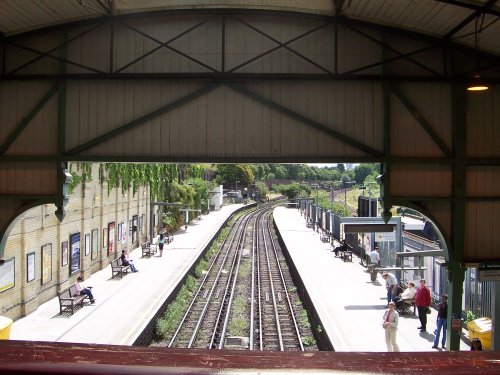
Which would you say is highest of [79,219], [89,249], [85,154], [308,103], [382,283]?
[308,103]

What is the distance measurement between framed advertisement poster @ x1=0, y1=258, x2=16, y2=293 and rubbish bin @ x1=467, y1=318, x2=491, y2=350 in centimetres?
1146

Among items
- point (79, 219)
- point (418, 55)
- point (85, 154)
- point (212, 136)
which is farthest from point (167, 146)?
point (79, 219)

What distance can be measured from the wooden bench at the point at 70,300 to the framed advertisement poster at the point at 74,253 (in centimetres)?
282

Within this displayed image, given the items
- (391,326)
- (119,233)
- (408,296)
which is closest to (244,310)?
(408,296)

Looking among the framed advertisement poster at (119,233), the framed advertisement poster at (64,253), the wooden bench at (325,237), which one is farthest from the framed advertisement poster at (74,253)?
the wooden bench at (325,237)

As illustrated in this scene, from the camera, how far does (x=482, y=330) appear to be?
10.3 meters

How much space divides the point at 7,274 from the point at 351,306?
9854 mm

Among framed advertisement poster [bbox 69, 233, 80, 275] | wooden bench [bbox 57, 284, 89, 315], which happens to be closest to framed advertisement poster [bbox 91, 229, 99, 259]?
framed advertisement poster [bbox 69, 233, 80, 275]

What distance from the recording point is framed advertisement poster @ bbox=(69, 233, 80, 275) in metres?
16.9

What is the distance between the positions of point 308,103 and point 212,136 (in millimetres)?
2058

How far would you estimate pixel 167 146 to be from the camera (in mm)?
9555

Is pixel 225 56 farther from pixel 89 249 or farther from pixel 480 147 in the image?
pixel 89 249

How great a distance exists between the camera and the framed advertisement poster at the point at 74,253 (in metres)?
16.9

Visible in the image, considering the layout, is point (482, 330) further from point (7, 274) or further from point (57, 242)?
point (57, 242)
